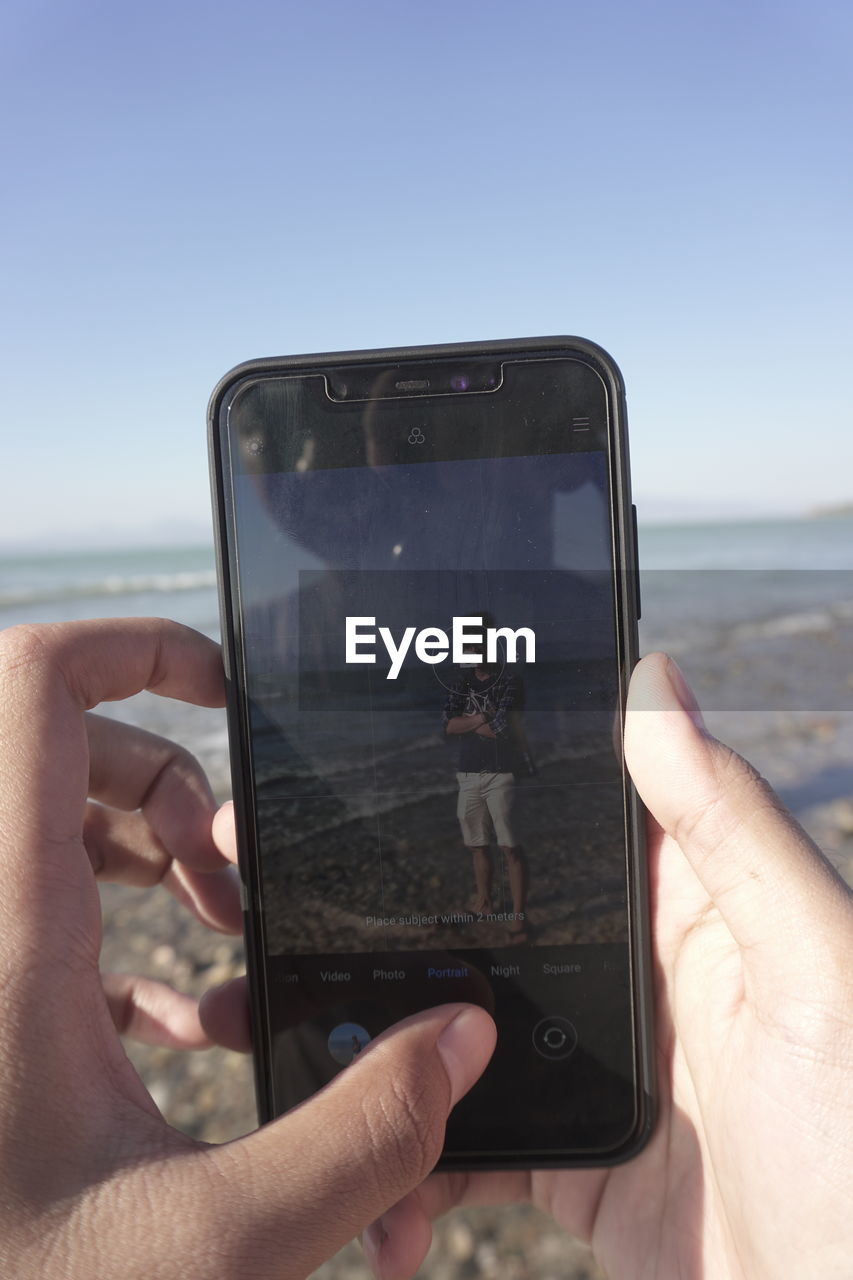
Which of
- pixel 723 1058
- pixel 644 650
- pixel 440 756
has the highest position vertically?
pixel 440 756

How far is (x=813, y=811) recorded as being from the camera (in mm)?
4816

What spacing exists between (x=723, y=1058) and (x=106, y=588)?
1754 cm

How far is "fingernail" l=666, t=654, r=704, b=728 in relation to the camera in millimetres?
1607

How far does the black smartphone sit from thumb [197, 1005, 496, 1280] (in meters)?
0.35

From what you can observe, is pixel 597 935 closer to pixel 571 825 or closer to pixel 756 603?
pixel 571 825

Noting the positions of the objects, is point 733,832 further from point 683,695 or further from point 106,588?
point 106,588

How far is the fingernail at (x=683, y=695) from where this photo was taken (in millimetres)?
1607

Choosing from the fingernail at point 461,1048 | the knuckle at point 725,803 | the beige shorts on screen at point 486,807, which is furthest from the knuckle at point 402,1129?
the knuckle at point 725,803

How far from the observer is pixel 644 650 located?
9305 millimetres

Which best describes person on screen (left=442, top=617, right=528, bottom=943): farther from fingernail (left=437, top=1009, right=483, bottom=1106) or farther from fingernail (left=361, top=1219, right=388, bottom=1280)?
fingernail (left=361, top=1219, right=388, bottom=1280)

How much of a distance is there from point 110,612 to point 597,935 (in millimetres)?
14162

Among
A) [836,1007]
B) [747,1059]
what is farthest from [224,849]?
[836,1007]

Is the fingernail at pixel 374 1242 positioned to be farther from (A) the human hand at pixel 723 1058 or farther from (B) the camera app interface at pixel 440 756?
(B) the camera app interface at pixel 440 756

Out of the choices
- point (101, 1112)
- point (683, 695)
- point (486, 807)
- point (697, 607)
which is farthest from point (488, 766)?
point (697, 607)
